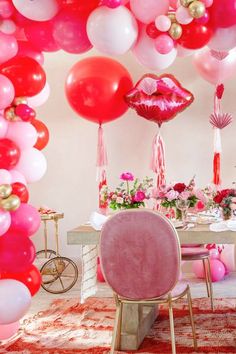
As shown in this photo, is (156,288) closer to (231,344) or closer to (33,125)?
(231,344)

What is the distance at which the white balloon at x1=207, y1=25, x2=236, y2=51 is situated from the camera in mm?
2586

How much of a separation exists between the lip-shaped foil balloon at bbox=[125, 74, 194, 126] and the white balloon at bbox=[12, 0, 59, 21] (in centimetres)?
162

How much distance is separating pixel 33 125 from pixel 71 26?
2.40 feet

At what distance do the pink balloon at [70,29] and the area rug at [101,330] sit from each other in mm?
1553

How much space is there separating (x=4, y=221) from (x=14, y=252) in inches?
6.5

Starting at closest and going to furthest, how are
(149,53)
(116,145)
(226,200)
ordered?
(149,53) < (226,200) < (116,145)

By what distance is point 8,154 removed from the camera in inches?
109

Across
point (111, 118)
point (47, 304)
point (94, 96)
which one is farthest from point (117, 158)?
point (47, 304)

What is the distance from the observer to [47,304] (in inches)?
153

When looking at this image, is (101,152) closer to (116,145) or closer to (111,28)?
(116,145)

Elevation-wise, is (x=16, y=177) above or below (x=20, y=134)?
below

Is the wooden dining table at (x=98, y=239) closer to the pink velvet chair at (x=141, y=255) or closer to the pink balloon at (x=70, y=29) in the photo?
the pink velvet chair at (x=141, y=255)

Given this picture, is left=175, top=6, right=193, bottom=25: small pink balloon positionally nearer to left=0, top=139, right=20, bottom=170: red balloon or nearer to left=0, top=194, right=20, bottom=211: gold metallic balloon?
left=0, top=139, right=20, bottom=170: red balloon

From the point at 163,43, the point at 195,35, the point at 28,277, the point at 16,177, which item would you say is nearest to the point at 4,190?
the point at 16,177
